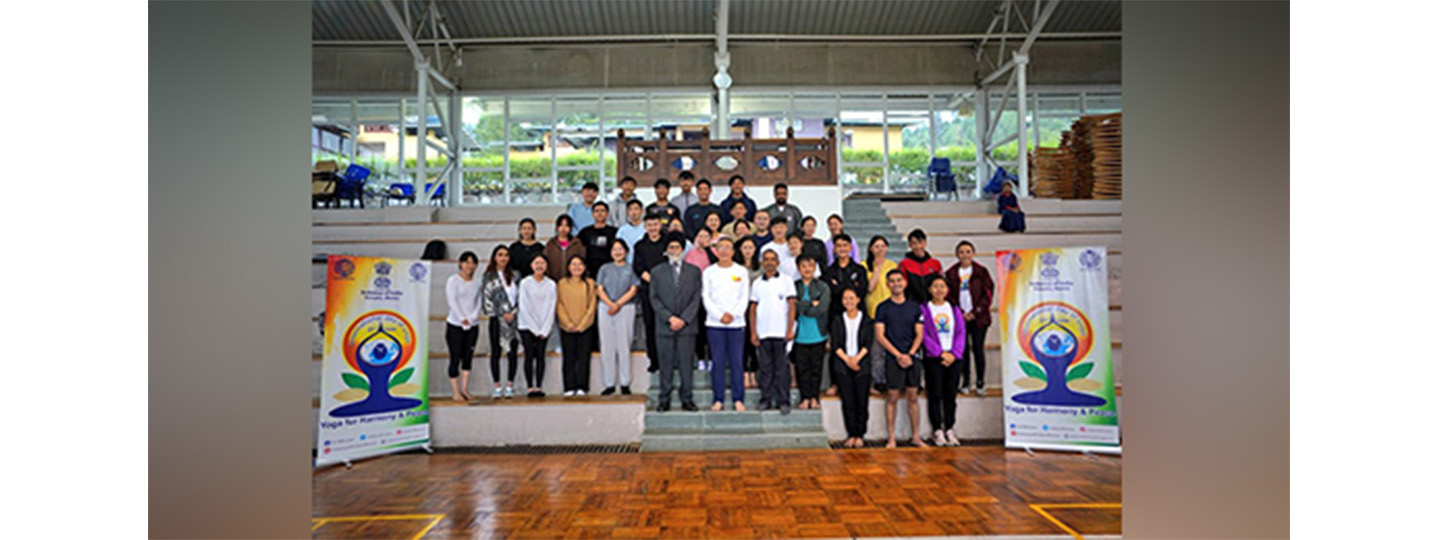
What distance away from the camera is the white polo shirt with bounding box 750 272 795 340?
548cm

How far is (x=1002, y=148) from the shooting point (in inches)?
562

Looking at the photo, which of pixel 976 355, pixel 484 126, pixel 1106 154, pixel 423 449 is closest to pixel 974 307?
pixel 976 355

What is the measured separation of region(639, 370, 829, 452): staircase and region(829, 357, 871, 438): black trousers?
0.67 ft

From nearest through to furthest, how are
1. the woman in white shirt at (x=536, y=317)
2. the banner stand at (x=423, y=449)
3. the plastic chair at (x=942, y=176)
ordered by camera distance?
the banner stand at (x=423, y=449) < the woman in white shirt at (x=536, y=317) < the plastic chair at (x=942, y=176)

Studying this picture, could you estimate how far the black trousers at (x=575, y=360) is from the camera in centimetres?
579

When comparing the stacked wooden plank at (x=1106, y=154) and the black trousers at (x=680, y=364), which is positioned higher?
the stacked wooden plank at (x=1106, y=154)

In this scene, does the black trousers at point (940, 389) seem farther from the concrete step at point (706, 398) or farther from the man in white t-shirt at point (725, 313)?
the man in white t-shirt at point (725, 313)

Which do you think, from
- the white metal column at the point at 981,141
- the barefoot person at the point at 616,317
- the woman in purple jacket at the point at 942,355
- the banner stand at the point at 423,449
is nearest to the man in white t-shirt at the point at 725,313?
the barefoot person at the point at 616,317

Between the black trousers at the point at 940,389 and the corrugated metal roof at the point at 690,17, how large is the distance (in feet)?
29.3

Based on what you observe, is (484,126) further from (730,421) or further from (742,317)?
(730,421)

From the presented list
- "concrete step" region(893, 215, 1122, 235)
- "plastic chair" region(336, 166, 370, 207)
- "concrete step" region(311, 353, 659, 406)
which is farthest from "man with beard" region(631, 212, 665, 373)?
"plastic chair" region(336, 166, 370, 207)
